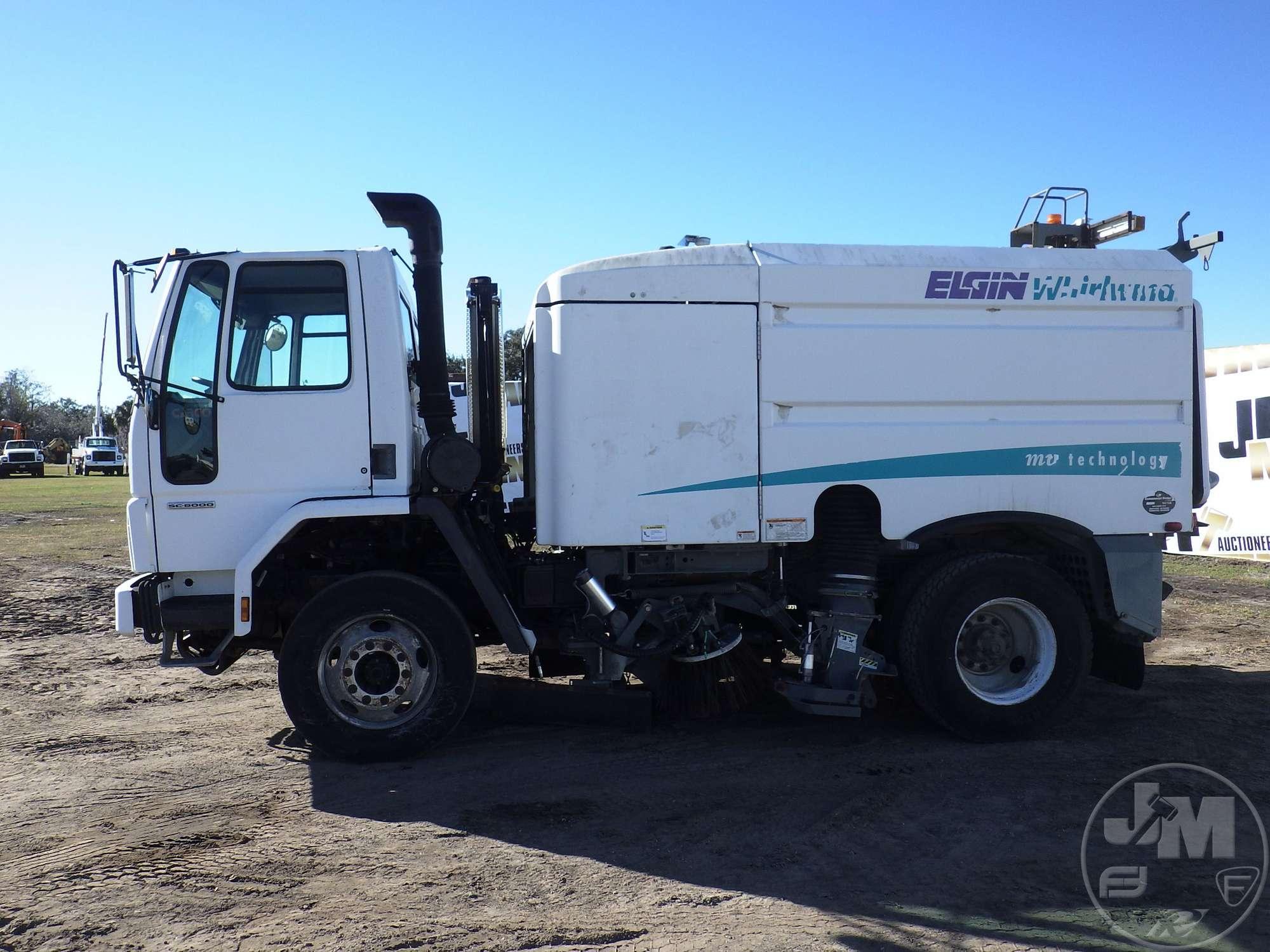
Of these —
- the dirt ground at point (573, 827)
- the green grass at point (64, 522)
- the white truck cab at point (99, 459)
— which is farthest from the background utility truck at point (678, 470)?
the white truck cab at point (99, 459)

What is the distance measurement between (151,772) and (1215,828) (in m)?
5.55

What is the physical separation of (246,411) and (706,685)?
3.33m

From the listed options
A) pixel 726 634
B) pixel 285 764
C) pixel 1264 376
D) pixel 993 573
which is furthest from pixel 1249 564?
pixel 285 764

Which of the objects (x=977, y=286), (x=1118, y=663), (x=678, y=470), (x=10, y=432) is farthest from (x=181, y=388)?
(x=10, y=432)

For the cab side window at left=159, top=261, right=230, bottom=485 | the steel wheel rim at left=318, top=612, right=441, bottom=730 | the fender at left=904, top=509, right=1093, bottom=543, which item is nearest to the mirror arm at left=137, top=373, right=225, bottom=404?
the cab side window at left=159, top=261, right=230, bottom=485

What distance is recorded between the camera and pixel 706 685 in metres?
6.11

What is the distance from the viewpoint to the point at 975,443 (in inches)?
220

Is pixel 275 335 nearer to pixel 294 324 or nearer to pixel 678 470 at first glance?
pixel 294 324

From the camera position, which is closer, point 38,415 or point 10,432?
point 10,432

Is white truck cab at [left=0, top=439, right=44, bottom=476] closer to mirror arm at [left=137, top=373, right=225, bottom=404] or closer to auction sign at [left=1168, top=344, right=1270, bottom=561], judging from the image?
mirror arm at [left=137, top=373, right=225, bottom=404]

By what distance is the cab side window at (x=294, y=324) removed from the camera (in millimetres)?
5367

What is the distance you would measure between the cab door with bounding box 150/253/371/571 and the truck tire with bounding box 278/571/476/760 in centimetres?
62

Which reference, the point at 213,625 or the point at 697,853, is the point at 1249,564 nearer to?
the point at 697,853

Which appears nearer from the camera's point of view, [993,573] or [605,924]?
[605,924]
